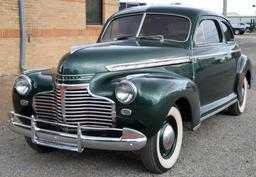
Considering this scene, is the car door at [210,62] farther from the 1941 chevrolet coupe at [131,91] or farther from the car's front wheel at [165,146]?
the car's front wheel at [165,146]

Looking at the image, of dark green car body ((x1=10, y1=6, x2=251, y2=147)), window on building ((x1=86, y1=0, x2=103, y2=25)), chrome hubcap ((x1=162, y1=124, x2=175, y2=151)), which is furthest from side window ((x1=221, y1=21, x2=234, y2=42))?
window on building ((x1=86, y1=0, x2=103, y2=25))

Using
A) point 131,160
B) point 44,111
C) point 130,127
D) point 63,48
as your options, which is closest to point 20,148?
point 44,111

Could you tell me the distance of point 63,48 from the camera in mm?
13133

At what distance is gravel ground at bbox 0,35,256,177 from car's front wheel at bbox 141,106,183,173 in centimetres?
11

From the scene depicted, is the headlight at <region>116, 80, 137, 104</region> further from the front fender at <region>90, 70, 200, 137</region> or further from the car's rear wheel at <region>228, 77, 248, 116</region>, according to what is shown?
the car's rear wheel at <region>228, 77, 248, 116</region>

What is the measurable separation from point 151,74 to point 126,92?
1.91 ft

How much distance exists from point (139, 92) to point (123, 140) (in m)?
0.51

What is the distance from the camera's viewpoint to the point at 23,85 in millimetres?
5316

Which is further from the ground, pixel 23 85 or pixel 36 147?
pixel 23 85

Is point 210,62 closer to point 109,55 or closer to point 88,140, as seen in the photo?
point 109,55

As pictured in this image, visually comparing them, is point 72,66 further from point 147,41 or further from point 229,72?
point 229,72

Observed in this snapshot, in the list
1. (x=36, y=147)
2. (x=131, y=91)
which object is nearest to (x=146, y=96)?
(x=131, y=91)

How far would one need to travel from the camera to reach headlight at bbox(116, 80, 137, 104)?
4.52m

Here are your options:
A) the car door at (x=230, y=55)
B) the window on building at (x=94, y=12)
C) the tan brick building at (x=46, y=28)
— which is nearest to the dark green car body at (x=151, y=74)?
the car door at (x=230, y=55)
